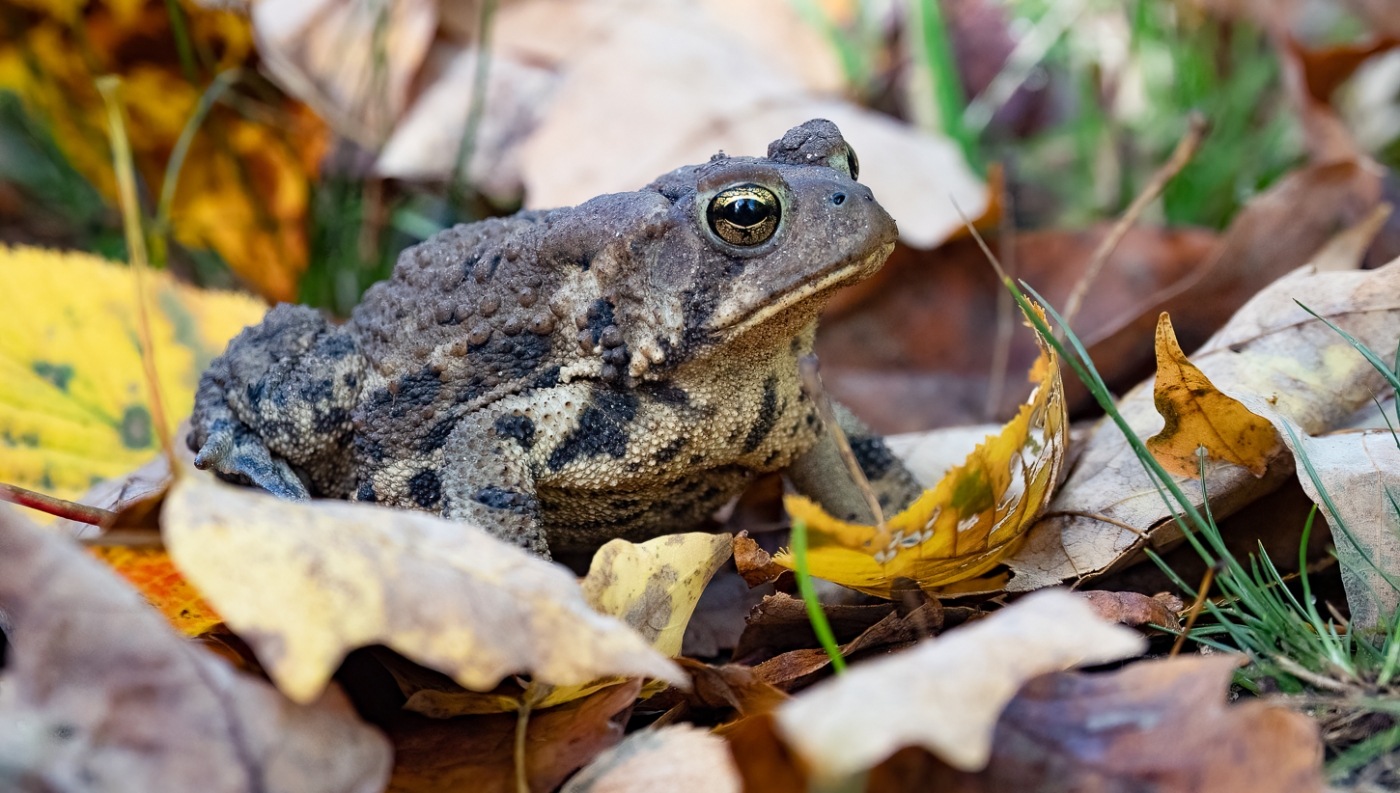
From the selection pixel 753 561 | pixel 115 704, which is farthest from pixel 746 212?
pixel 115 704

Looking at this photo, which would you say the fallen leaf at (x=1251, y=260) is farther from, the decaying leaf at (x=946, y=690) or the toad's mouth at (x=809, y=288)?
the decaying leaf at (x=946, y=690)

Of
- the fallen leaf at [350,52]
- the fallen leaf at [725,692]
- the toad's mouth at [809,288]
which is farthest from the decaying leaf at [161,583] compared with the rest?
the fallen leaf at [350,52]

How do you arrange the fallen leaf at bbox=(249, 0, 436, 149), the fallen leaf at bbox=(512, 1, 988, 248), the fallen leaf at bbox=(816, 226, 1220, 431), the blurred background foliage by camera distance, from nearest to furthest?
the fallen leaf at bbox=(816, 226, 1220, 431) → the fallen leaf at bbox=(512, 1, 988, 248) → the blurred background foliage → the fallen leaf at bbox=(249, 0, 436, 149)

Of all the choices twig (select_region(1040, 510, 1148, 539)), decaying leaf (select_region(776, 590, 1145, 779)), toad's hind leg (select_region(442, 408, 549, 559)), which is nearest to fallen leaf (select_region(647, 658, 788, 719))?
decaying leaf (select_region(776, 590, 1145, 779))

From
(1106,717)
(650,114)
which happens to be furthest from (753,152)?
(1106,717)

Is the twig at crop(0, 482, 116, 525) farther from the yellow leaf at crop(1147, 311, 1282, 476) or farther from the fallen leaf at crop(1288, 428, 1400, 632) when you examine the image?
the fallen leaf at crop(1288, 428, 1400, 632)

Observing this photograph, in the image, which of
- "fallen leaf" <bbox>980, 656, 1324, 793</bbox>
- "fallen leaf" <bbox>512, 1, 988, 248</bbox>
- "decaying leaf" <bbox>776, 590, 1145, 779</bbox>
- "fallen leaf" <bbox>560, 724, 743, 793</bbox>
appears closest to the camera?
"decaying leaf" <bbox>776, 590, 1145, 779</bbox>
